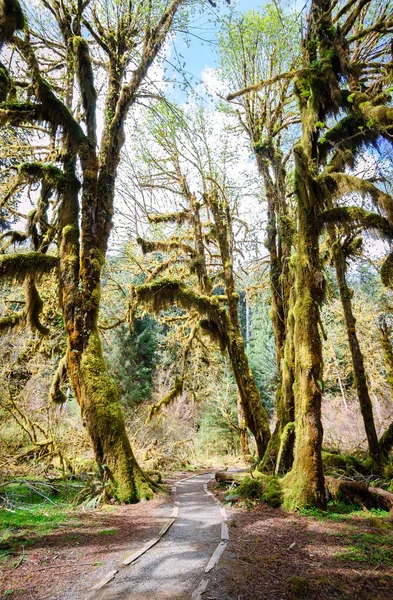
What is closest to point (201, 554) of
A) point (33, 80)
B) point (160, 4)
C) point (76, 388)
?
point (76, 388)

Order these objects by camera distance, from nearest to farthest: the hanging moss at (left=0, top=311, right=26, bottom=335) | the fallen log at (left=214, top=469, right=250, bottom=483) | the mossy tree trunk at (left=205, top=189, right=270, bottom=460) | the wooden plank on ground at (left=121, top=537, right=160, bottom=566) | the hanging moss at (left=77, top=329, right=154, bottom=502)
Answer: the wooden plank on ground at (left=121, top=537, right=160, bottom=566), the hanging moss at (left=77, top=329, right=154, bottom=502), the hanging moss at (left=0, top=311, right=26, bottom=335), the fallen log at (left=214, top=469, right=250, bottom=483), the mossy tree trunk at (left=205, top=189, right=270, bottom=460)

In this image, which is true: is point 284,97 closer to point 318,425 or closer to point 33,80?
point 33,80

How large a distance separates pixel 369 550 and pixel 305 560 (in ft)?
3.07

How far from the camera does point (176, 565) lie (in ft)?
11.6

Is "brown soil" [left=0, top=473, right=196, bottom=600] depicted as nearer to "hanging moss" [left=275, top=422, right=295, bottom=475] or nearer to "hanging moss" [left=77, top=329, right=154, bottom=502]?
"hanging moss" [left=77, top=329, right=154, bottom=502]

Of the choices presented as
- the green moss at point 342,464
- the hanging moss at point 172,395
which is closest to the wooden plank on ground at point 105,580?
the green moss at point 342,464

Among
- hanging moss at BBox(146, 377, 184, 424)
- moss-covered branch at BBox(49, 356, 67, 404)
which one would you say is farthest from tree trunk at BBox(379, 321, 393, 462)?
moss-covered branch at BBox(49, 356, 67, 404)

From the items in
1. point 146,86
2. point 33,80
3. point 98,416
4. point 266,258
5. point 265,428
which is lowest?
point 265,428

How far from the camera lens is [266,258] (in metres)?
13.6

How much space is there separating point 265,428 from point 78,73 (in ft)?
37.5

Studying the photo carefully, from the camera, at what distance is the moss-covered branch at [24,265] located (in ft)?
23.3

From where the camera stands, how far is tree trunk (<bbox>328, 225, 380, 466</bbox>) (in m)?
9.00

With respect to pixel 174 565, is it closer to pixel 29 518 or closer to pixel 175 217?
pixel 29 518

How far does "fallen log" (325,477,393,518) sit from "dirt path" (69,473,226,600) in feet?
8.92
